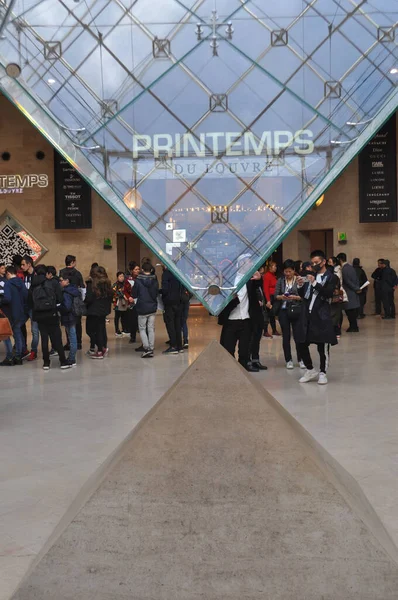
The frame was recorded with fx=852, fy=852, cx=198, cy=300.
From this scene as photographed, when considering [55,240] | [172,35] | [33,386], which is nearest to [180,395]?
[33,386]

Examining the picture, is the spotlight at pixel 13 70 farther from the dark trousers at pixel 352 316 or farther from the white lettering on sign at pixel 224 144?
the dark trousers at pixel 352 316

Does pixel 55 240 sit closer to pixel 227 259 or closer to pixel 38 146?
pixel 38 146

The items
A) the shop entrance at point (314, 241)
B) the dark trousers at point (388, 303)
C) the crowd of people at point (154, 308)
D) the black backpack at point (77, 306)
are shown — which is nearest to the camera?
the crowd of people at point (154, 308)

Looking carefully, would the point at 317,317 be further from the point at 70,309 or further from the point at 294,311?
the point at 70,309

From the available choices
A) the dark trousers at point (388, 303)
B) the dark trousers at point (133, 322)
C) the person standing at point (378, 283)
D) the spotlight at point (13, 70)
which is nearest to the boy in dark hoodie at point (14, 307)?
the dark trousers at point (133, 322)

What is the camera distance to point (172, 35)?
15.5 metres

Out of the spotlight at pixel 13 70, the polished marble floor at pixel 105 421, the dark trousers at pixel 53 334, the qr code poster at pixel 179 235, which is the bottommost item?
the polished marble floor at pixel 105 421

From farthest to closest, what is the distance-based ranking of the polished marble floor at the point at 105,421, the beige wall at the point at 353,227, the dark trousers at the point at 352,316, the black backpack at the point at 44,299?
the beige wall at the point at 353,227, the dark trousers at the point at 352,316, the black backpack at the point at 44,299, the polished marble floor at the point at 105,421

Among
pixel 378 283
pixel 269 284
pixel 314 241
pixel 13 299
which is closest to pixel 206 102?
pixel 269 284

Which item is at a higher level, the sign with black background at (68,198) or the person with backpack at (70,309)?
the sign with black background at (68,198)

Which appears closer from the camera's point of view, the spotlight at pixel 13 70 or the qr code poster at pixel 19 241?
the spotlight at pixel 13 70

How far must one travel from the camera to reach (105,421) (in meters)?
6.36

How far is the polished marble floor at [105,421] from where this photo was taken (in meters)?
4.10

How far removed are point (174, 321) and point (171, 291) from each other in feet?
1.37
